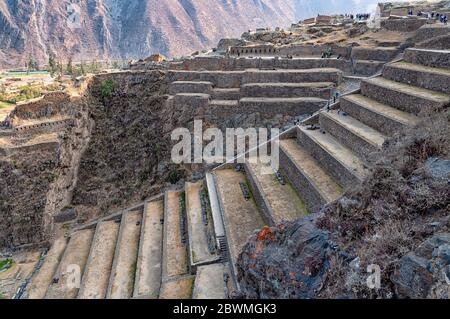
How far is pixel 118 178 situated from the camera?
1816 centimetres

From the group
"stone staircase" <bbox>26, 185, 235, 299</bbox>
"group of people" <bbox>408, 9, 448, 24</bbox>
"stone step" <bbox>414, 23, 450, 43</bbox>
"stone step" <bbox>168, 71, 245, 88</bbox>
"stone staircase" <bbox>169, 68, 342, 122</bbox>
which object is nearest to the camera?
"stone staircase" <bbox>26, 185, 235, 299</bbox>

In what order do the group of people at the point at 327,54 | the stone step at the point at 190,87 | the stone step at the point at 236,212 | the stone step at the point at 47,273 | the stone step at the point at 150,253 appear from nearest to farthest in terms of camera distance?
the stone step at the point at 236,212
the stone step at the point at 150,253
the stone step at the point at 47,273
the stone step at the point at 190,87
the group of people at the point at 327,54

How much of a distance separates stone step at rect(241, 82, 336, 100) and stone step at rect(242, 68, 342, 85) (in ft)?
1.52

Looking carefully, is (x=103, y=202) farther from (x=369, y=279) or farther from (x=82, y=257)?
(x=369, y=279)

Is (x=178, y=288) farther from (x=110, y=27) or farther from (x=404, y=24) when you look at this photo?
(x=110, y=27)

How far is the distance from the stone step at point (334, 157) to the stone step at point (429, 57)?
377 centimetres

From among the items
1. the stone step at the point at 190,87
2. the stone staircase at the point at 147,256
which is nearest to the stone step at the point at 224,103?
the stone step at the point at 190,87

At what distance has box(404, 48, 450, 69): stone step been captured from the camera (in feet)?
33.3

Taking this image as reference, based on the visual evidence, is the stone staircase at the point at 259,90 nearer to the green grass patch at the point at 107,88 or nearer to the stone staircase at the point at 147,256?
the green grass patch at the point at 107,88

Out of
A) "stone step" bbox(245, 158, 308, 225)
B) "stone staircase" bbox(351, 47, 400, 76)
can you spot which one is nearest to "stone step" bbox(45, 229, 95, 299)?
"stone step" bbox(245, 158, 308, 225)

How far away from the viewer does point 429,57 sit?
10812 mm

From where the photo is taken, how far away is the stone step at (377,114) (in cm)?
913

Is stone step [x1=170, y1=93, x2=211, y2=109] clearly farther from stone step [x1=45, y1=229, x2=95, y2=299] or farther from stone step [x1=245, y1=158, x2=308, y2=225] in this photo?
stone step [x1=45, y1=229, x2=95, y2=299]
